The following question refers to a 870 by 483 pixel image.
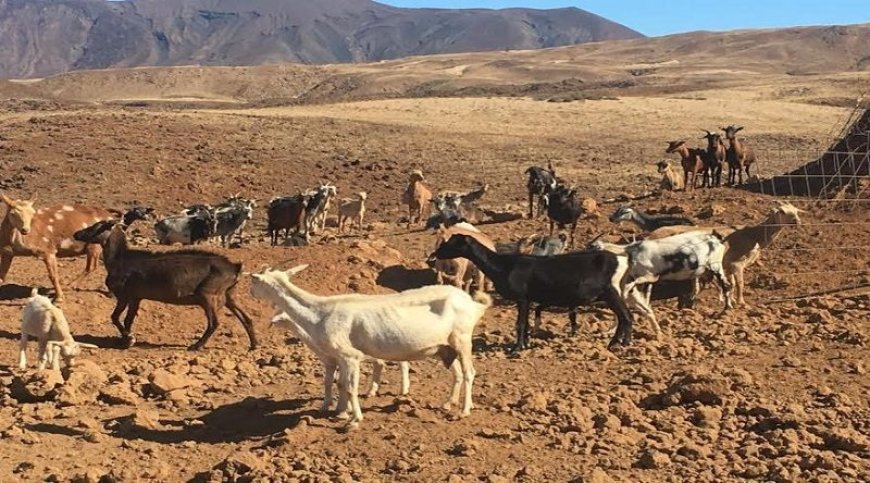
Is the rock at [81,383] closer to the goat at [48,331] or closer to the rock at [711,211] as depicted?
the goat at [48,331]

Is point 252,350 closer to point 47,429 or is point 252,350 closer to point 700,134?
point 47,429

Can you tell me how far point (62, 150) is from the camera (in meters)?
31.1

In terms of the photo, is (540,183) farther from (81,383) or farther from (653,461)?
(653,461)

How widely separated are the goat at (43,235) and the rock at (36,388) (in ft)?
13.2

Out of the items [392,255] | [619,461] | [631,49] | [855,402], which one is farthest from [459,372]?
[631,49]

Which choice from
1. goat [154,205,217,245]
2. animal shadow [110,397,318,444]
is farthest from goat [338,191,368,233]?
animal shadow [110,397,318,444]

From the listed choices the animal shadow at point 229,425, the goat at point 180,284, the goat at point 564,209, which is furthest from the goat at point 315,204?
the animal shadow at point 229,425

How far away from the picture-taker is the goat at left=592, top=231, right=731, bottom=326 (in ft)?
42.6

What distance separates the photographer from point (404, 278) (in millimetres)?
16234

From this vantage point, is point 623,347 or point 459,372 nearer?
point 459,372

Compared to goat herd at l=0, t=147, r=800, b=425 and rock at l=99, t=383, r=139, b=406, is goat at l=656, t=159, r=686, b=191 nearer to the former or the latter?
goat herd at l=0, t=147, r=800, b=425

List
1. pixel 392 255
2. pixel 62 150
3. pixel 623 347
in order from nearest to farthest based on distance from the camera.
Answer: pixel 623 347
pixel 392 255
pixel 62 150

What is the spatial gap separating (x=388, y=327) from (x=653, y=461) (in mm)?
2630

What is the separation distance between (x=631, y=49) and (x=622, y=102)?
357 feet
